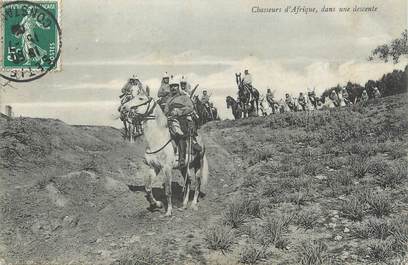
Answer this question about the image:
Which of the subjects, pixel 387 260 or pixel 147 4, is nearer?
pixel 387 260

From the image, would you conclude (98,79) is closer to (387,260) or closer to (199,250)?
(199,250)

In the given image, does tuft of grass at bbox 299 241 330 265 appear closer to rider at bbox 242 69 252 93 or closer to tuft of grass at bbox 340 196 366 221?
tuft of grass at bbox 340 196 366 221

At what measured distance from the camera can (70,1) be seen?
34.2ft

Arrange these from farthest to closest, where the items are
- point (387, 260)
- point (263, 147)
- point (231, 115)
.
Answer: point (231, 115), point (263, 147), point (387, 260)

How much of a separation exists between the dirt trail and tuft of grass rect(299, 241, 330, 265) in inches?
66.3

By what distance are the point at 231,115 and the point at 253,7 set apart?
3.17m

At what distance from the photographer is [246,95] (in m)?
11.8

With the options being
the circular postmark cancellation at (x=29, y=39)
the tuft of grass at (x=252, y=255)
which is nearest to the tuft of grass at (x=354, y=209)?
the tuft of grass at (x=252, y=255)

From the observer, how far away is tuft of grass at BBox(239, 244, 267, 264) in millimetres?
8617

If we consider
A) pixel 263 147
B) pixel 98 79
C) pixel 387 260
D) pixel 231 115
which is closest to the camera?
pixel 387 260

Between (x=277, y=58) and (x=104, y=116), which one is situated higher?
(x=277, y=58)

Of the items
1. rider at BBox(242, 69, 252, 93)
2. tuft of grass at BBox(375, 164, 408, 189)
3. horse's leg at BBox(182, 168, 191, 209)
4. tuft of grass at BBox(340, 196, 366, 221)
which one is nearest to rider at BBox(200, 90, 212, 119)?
rider at BBox(242, 69, 252, 93)

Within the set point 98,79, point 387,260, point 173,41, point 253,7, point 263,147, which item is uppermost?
point 253,7

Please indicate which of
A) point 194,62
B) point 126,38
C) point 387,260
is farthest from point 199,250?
point 126,38
